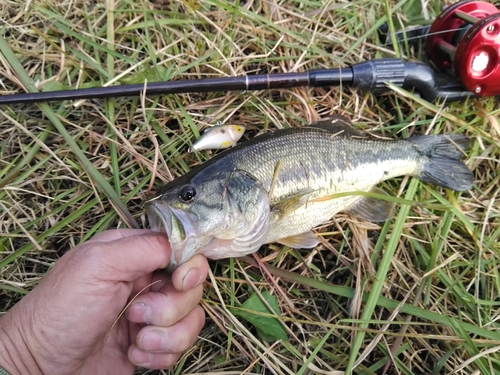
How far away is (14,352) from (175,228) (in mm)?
1025

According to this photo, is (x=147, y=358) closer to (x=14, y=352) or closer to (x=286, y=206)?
(x=14, y=352)

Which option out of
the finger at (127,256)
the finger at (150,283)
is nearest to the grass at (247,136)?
the finger at (150,283)

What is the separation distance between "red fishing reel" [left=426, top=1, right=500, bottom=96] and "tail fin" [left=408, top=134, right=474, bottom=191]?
430 mm

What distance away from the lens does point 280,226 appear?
239 centimetres

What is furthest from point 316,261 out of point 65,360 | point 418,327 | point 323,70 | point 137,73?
point 137,73

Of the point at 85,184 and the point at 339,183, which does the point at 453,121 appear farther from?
the point at 85,184

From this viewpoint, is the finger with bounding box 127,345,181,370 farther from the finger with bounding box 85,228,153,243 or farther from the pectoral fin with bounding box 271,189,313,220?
the pectoral fin with bounding box 271,189,313,220

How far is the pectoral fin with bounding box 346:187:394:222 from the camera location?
8.82ft

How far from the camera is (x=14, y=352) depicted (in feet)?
6.36

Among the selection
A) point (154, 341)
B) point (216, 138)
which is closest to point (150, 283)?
point (154, 341)

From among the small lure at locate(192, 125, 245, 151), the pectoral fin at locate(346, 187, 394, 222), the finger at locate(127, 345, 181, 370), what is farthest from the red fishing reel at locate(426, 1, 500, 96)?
the finger at locate(127, 345, 181, 370)

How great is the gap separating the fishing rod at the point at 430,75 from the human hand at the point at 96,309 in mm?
1069

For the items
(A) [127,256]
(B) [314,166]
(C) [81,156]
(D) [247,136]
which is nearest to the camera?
(A) [127,256]

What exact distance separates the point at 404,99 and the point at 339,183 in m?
1.05
